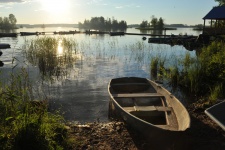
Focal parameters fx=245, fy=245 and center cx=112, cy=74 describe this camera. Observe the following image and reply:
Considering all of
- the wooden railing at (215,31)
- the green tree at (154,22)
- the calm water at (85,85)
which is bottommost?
the calm water at (85,85)

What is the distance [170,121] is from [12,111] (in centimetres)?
418

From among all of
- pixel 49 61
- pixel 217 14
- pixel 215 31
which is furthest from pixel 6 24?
pixel 49 61

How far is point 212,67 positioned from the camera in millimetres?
11977

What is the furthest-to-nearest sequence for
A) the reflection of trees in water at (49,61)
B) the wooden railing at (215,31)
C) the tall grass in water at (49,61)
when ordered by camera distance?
the wooden railing at (215,31) → the tall grass in water at (49,61) → the reflection of trees in water at (49,61)

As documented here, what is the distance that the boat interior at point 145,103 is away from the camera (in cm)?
742

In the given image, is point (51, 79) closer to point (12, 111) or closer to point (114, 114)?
point (114, 114)

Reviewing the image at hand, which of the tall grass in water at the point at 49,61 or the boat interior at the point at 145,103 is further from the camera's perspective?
the tall grass in water at the point at 49,61

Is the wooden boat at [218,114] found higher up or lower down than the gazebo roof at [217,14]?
lower down

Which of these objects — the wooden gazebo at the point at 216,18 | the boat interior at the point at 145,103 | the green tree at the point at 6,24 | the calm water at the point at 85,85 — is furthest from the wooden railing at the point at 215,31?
the green tree at the point at 6,24

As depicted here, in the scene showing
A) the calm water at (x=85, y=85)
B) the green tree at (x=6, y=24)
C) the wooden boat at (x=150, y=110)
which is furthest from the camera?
the green tree at (x=6, y=24)

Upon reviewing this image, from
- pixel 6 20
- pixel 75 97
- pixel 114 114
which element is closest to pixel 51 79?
pixel 75 97

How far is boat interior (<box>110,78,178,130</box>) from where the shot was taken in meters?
7.42

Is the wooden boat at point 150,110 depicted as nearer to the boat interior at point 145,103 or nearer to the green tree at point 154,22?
the boat interior at point 145,103

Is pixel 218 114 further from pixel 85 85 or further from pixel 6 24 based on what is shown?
pixel 6 24
